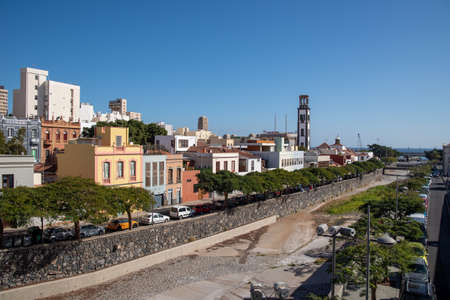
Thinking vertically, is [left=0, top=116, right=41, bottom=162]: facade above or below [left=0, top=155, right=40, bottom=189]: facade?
above

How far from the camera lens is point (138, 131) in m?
61.6

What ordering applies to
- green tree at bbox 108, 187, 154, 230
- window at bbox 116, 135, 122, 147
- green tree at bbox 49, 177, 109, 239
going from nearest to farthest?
green tree at bbox 49, 177, 109, 239 → green tree at bbox 108, 187, 154, 230 → window at bbox 116, 135, 122, 147

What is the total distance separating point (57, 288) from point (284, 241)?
21242 millimetres

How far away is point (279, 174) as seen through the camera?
44719mm

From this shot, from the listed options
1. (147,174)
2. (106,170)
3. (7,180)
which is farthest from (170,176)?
(7,180)

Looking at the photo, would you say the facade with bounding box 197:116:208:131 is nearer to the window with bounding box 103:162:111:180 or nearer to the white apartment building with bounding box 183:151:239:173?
the white apartment building with bounding box 183:151:239:173

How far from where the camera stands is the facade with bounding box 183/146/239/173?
4950 cm

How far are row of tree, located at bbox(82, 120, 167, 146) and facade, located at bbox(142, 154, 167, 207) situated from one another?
20.9 meters

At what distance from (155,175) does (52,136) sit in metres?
18.0

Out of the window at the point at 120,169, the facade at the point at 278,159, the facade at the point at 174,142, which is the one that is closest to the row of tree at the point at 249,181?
the window at the point at 120,169

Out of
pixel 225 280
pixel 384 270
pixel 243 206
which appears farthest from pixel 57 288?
pixel 243 206

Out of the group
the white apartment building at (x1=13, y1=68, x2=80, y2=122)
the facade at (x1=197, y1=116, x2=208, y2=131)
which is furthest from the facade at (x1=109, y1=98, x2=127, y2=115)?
the white apartment building at (x1=13, y1=68, x2=80, y2=122)

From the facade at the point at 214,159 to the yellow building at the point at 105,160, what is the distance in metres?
13.6

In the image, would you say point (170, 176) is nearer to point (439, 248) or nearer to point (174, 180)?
point (174, 180)
